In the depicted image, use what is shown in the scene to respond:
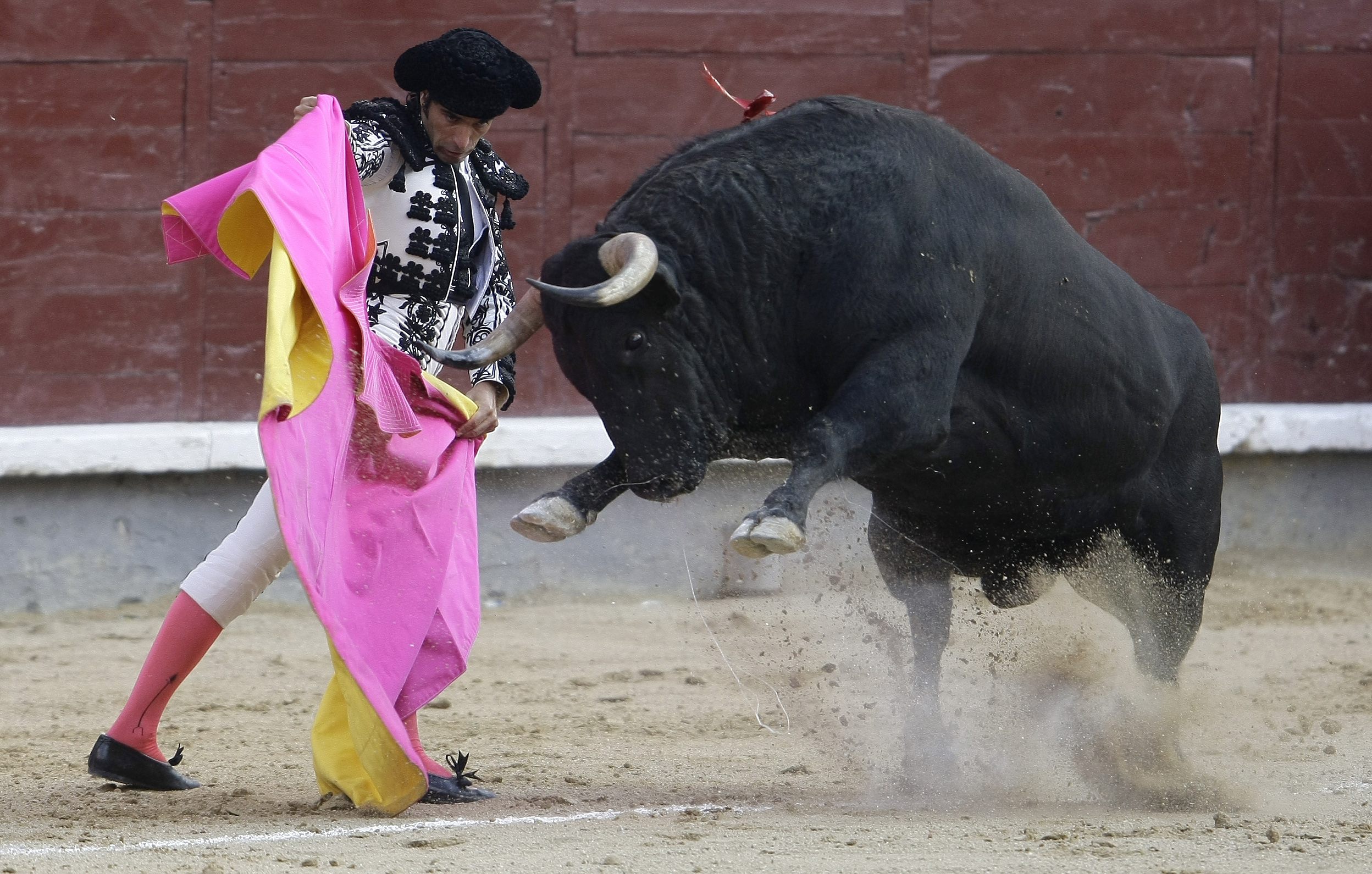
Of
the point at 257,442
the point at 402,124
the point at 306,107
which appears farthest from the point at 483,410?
the point at 257,442

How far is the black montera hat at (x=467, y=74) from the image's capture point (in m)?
3.36

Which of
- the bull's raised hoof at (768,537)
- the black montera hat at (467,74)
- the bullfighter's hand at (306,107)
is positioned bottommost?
the bull's raised hoof at (768,537)

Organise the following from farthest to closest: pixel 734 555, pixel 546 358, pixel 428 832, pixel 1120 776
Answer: pixel 546 358
pixel 734 555
pixel 1120 776
pixel 428 832

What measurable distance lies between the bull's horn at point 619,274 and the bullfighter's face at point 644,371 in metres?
0.06

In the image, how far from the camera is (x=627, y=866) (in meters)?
2.91

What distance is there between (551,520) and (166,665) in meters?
0.80

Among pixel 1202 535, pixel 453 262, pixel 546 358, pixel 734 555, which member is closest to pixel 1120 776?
pixel 1202 535

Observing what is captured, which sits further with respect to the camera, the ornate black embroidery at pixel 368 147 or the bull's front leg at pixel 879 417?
the ornate black embroidery at pixel 368 147

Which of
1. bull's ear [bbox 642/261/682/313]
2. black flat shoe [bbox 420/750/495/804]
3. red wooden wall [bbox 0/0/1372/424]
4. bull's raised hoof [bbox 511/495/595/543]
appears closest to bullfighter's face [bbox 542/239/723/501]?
bull's ear [bbox 642/261/682/313]

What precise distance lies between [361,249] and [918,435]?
112 cm

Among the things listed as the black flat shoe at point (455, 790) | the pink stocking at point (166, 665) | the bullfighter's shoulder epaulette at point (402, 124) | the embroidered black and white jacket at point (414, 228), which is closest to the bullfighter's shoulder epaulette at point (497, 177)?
the embroidered black and white jacket at point (414, 228)

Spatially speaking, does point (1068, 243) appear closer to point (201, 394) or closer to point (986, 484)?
point (986, 484)

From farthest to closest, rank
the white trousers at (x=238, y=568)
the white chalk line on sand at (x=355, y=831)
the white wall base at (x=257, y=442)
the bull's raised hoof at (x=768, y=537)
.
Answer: the white wall base at (x=257, y=442)
the white trousers at (x=238, y=568)
the white chalk line on sand at (x=355, y=831)
the bull's raised hoof at (x=768, y=537)

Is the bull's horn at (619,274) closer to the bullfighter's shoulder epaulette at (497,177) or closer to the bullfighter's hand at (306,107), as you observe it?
the bullfighter's shoulder epaulette at (497,177)
